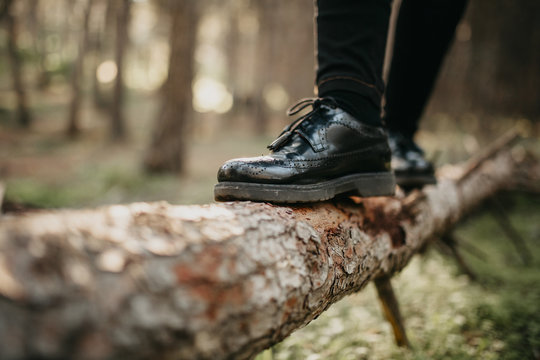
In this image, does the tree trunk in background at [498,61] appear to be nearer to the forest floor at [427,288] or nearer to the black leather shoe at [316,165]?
the forest floor at [427,288]

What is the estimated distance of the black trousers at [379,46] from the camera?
3.74 ft

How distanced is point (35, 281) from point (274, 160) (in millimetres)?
695

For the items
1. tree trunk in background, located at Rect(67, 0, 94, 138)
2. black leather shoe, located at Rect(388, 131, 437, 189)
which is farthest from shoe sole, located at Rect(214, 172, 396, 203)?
tree trunk in background, located at Rect(67, 0, 94, 138)

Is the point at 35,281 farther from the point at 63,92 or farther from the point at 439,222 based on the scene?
the point at 63,92

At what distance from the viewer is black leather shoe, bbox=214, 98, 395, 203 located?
99 cm

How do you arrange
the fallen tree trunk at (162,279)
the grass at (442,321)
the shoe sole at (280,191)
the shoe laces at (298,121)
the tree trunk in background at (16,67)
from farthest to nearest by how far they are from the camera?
the tree trunk in background at (16,67), the grass at (442,321), the shoe laces at (298,121), the shoe sole at (280,191), the fallen tree trunk at (162,279)

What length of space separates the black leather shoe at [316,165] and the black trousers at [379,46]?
129 mm

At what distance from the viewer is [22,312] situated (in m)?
0.44

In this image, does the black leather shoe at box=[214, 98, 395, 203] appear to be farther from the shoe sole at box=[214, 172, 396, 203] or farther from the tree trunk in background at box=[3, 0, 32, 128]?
the tree trunk in background at box=[3, 0, 32, 128]

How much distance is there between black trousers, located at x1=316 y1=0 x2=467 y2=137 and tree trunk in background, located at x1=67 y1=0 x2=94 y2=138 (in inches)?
435

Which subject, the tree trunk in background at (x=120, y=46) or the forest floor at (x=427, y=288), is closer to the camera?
the forest floor at (x=427, y=288)

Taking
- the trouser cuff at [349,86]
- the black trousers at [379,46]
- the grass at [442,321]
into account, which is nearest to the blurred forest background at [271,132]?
the grass at [442,321]

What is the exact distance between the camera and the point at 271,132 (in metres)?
14.0

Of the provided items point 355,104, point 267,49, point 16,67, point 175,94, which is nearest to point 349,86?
point 355,104
